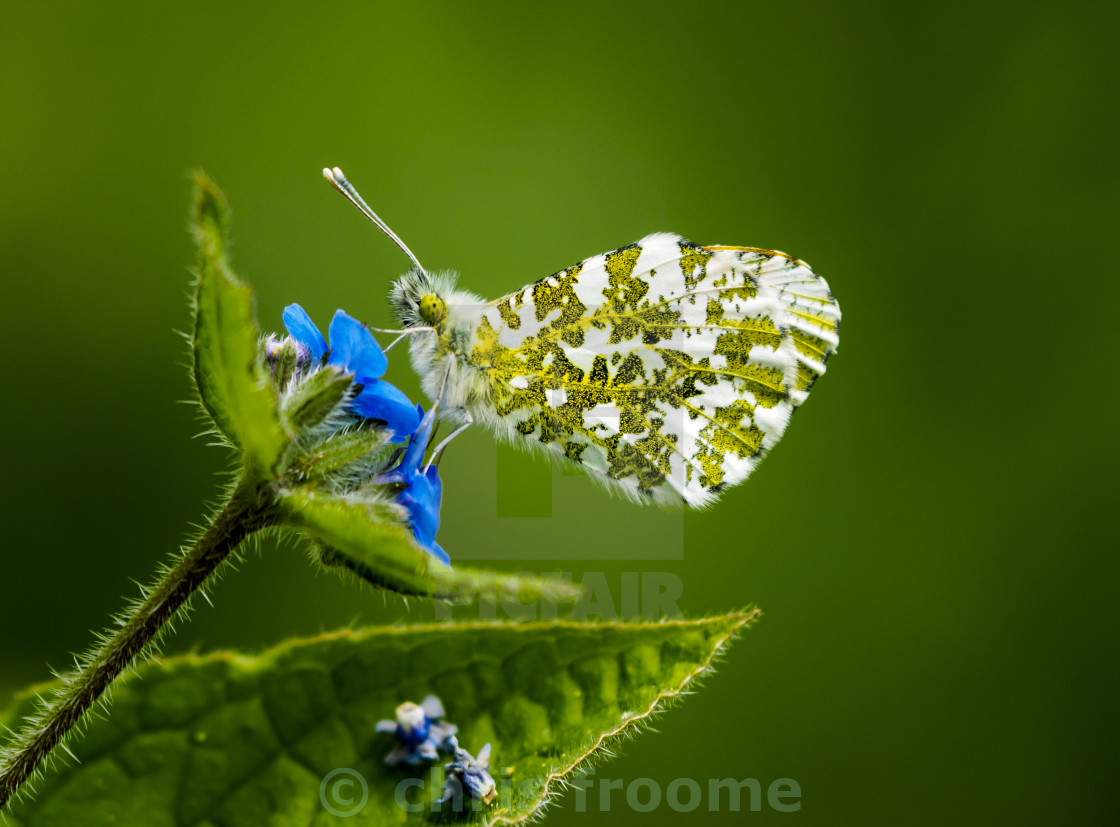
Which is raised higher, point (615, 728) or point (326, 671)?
point (326, 671)

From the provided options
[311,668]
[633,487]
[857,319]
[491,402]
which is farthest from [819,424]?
[311,668]

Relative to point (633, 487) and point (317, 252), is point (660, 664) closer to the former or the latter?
point (633, 487)

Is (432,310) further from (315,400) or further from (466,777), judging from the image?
(466,777)

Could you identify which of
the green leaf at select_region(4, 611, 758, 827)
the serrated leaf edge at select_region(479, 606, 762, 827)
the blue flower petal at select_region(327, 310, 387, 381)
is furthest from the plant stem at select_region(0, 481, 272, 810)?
the serrated leaf edge at select_region(479, 606, 762, 827)

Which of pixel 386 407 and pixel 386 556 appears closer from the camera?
pixel 386 556

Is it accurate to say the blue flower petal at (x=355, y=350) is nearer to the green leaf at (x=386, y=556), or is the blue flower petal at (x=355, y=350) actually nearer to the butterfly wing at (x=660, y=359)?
the green leaf at (x=386, y=556)

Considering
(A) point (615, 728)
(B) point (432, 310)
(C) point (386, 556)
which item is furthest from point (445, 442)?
(C) point (386, 556)

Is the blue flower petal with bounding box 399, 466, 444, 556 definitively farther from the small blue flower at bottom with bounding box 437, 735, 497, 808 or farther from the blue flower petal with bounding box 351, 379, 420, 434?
the small blue flower at bottom with bounding box 437, 735, 497, 808
